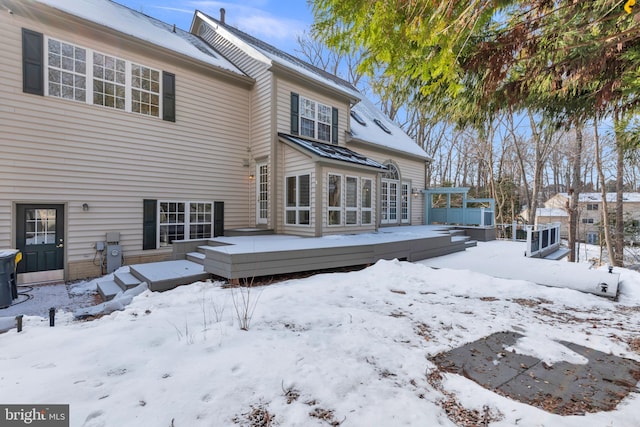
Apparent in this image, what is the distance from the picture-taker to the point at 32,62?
21.2ft

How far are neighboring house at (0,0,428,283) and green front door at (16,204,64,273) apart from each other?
0.07 ft

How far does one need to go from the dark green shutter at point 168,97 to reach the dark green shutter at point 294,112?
3468mm

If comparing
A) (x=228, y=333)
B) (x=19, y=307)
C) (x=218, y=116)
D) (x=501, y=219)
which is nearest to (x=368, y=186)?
(x=218, y=116)

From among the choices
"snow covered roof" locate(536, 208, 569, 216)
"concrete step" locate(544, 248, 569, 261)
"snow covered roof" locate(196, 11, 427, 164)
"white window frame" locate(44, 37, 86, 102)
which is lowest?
"concrete step" locate(544, 248, 569, 261)

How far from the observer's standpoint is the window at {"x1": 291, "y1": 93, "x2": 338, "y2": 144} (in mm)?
9938

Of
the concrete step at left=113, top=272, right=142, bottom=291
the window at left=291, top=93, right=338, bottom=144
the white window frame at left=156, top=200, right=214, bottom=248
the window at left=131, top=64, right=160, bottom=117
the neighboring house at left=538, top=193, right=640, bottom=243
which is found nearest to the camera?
the concrete step at left=113, top=272, right=142, bottom=291

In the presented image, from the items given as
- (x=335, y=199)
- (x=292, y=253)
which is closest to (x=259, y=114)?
(x=335, y=199)

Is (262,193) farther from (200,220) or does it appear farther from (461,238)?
(461,238)

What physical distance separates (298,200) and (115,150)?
15.9ft

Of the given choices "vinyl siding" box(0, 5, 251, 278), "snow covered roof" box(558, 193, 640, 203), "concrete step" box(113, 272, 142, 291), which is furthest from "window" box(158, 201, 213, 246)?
"snow covered roof" box(558, 193, 640, 203)

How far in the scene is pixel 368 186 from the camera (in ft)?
32.2

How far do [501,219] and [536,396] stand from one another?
23.4m

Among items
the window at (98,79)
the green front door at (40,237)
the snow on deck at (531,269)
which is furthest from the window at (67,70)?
the snow on deck at (531,269)

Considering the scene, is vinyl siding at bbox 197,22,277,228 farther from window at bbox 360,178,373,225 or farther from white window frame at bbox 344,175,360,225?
window at bbox 360,178,373,225
